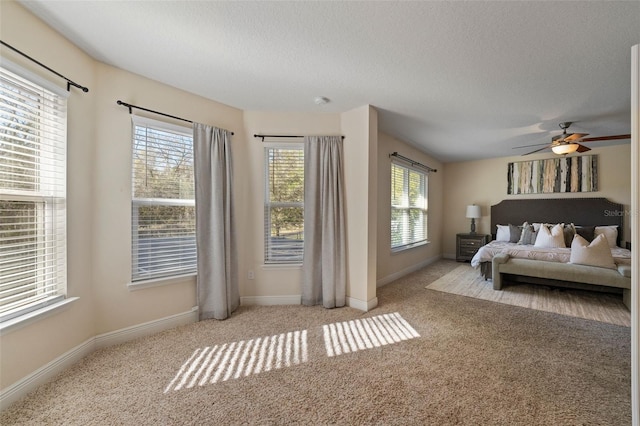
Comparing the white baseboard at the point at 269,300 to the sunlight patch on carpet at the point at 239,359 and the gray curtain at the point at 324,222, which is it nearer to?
the gray curtain at the point at 324,222

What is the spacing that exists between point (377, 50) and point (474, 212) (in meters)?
5.08

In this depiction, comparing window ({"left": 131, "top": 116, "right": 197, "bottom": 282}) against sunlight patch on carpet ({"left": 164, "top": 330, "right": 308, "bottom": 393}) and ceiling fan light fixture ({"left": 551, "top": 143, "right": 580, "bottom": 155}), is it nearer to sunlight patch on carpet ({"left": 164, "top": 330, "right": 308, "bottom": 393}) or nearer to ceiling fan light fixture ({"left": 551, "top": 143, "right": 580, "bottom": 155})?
sunlight patch on carpet ({"left": 164, "top": 330, "right": 308, "bottom": 393})

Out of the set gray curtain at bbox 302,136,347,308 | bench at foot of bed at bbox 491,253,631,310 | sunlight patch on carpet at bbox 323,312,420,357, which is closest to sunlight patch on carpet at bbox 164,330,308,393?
sunlight patch on carpet at bbox 323,312,420,357

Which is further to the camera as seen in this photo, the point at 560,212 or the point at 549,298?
the point at 560,212

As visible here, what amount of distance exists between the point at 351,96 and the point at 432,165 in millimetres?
3831

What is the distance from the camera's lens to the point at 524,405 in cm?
159

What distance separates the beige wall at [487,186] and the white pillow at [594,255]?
1.95 metres

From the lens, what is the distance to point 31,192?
5.73ft

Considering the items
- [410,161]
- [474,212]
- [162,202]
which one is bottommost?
[474,212]

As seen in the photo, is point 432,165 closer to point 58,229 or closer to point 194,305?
point 194,305

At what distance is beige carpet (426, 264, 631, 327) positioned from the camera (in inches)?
119

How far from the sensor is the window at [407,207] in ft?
15.2

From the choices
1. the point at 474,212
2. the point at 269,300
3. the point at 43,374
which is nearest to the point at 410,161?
the point at 474,212

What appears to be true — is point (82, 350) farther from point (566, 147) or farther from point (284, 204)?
point (566, 147)
